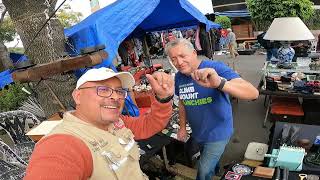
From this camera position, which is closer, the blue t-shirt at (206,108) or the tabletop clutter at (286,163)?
the tabletop clutter at (286,163)

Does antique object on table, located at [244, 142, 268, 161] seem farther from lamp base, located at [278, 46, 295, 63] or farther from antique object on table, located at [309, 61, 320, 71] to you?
lamp base, located at [278, 46, 295, 63]

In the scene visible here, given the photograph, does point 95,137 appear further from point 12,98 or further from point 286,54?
point 12,98

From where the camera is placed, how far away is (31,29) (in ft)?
14.4

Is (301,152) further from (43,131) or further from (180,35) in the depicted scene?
(180,35)

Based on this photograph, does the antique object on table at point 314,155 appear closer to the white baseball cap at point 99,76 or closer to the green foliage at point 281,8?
the white baseball cap at point 99,76

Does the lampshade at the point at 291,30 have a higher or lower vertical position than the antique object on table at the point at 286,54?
higher

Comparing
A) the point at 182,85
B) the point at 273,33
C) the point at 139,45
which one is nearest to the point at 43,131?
the point at 182,85

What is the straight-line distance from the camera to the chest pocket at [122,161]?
146 cm

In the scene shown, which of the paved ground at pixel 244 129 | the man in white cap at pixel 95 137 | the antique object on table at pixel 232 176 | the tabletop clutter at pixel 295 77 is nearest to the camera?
the man in white cap at pixel 95 137

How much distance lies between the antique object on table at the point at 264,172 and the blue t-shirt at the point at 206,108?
0.48 meters

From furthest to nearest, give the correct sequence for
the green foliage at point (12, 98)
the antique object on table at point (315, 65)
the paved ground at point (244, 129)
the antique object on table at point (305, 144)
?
1. the green foliage at point (12, 98)
2. the antique object on table at point (315, 65)
3. the paved ground at point (244, 129)
4. the antique object on table at point (305, 144)

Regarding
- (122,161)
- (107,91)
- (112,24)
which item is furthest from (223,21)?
(122,161)

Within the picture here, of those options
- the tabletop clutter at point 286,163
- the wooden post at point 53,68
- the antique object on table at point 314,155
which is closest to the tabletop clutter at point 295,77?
the tabletop clutter at point 286,163

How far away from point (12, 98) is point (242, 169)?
Result: 18.5 feet
